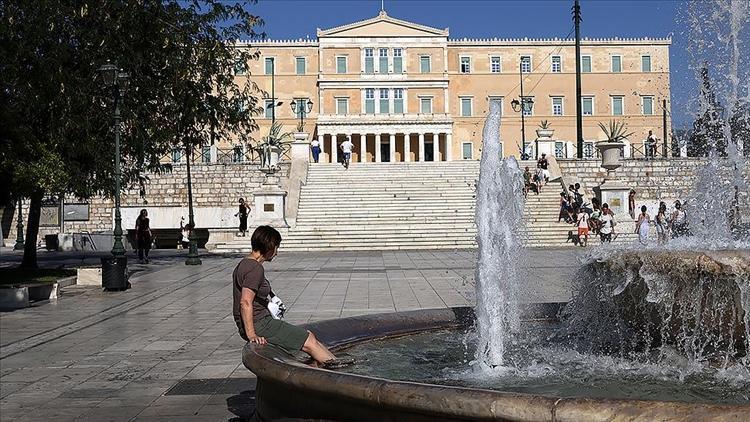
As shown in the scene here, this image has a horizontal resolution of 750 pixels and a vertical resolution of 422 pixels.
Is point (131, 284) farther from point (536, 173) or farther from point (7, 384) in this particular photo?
point (536, 173)

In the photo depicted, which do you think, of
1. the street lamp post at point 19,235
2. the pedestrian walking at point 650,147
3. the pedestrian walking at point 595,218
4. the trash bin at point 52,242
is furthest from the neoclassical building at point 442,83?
the pedestrian walking at point 595,218

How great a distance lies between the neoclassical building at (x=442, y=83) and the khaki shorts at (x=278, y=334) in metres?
60.6

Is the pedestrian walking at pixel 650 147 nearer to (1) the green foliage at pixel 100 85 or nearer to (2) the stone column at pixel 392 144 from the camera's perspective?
(1) the green foliage at pixel 100 85

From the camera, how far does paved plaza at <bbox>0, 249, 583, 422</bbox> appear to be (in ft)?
19.6

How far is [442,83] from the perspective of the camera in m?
66.2

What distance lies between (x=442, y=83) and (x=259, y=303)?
6224cm

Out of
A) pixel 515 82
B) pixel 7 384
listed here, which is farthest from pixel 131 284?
pixel 515 82

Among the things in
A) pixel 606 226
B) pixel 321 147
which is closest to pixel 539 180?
pixel 606 226

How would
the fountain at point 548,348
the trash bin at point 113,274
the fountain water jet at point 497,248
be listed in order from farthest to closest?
the trash bin at point 113,274
the fountain water jet at point 497,248
the fountain at point 548,348

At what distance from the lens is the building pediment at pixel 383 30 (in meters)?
66.4

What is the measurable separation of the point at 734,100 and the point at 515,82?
191 ft

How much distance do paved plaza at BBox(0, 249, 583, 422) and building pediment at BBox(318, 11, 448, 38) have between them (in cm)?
4883

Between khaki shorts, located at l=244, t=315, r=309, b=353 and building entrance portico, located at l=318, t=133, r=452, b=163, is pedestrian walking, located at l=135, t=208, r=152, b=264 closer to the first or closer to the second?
khaki shorts, located at l=244, t=315, r=309, b=353

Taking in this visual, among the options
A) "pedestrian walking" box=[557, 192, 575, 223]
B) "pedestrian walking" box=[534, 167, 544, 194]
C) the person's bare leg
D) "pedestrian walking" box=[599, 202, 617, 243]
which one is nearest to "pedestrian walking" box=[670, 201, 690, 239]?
"pedestrian walking" box=[599, 202, 617, 243]
